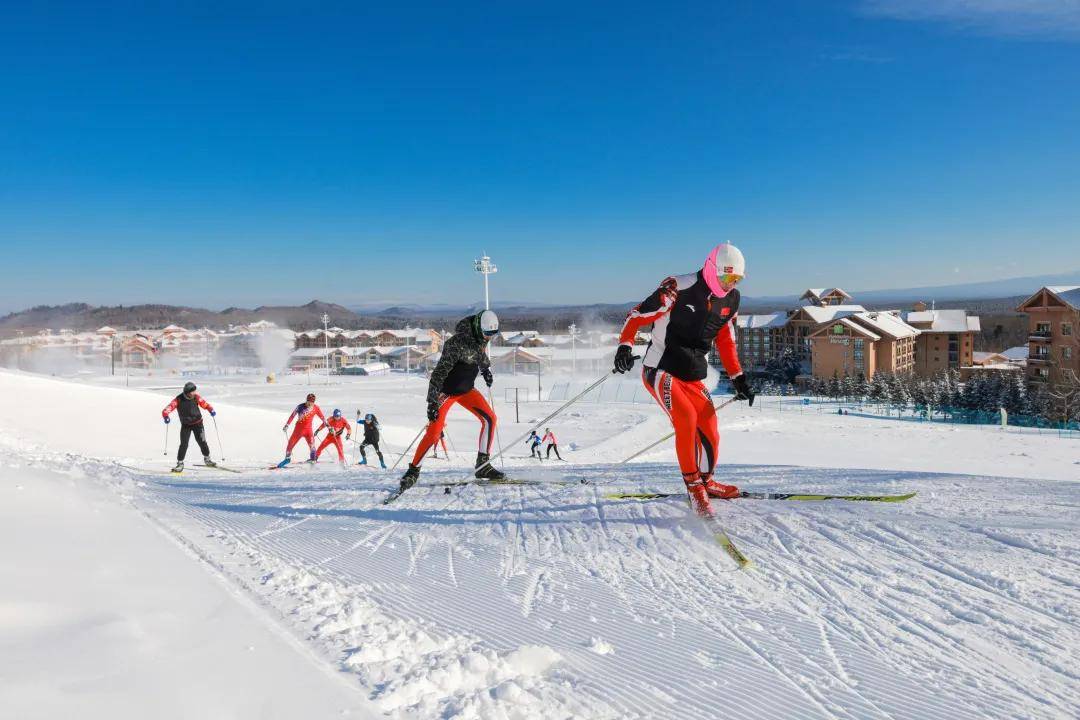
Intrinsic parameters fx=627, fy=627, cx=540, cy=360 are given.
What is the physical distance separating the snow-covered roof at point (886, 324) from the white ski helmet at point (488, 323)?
52.2 meters

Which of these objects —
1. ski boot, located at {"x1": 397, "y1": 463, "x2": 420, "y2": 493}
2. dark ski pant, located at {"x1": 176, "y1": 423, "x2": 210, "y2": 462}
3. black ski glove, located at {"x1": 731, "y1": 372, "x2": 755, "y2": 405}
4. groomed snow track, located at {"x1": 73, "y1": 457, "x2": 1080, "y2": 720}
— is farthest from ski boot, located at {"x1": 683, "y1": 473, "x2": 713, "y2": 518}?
dark ski pant, located at {"x1": 176, "y1": 423, "x2": 210, "y2": 462}

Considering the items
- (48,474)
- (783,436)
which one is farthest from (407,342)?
(48,474)

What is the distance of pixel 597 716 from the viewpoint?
226 centimetres

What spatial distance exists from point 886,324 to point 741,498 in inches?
2186

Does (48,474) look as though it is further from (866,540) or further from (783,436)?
(783,436)

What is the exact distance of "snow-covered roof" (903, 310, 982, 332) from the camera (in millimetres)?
56312

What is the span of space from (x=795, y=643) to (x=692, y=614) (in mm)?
505

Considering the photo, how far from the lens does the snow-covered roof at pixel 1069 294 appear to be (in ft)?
119

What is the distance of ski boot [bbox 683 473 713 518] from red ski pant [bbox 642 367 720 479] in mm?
34

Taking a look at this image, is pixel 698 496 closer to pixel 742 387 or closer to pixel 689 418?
pixel 689 418

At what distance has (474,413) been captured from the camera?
7266mm

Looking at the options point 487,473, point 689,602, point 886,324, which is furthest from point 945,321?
point 689,602

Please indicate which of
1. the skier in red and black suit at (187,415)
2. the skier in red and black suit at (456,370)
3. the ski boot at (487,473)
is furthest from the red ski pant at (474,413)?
the skier in red and black suit at (187,415)

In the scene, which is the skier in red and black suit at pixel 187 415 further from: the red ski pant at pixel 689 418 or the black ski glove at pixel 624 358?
the red ski pant at pixel 689 418
